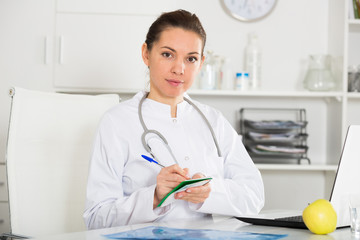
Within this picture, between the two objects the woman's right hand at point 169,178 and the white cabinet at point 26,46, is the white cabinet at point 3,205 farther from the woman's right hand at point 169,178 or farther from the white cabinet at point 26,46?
the woman's right hand at point 169,178

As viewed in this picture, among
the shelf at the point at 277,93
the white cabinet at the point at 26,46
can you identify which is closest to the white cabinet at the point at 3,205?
the white cabinet at the point at 26,46

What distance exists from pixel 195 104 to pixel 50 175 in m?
0.57

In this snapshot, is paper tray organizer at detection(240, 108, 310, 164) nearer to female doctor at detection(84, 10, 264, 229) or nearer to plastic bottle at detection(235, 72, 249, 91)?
plastic bottle at detection(235, 72, 249, 91)

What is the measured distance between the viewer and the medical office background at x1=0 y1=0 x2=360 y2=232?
2.62 meters

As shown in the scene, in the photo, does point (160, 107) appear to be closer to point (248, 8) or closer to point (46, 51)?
point (46, 51)

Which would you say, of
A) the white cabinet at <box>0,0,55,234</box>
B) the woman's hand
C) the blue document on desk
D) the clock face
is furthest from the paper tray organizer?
the blue document on desk

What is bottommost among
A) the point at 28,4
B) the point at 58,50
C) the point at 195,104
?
the point at 195,104

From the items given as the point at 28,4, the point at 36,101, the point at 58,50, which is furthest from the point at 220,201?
the point at 28,4

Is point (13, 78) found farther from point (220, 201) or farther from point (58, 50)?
point (220, 201)

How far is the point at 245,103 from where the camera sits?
3033 millimetres

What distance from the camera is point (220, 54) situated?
2982 mm

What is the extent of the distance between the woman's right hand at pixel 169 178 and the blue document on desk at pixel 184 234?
6.4 inches

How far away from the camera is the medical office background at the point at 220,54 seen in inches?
103

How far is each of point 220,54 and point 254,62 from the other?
21 cm
